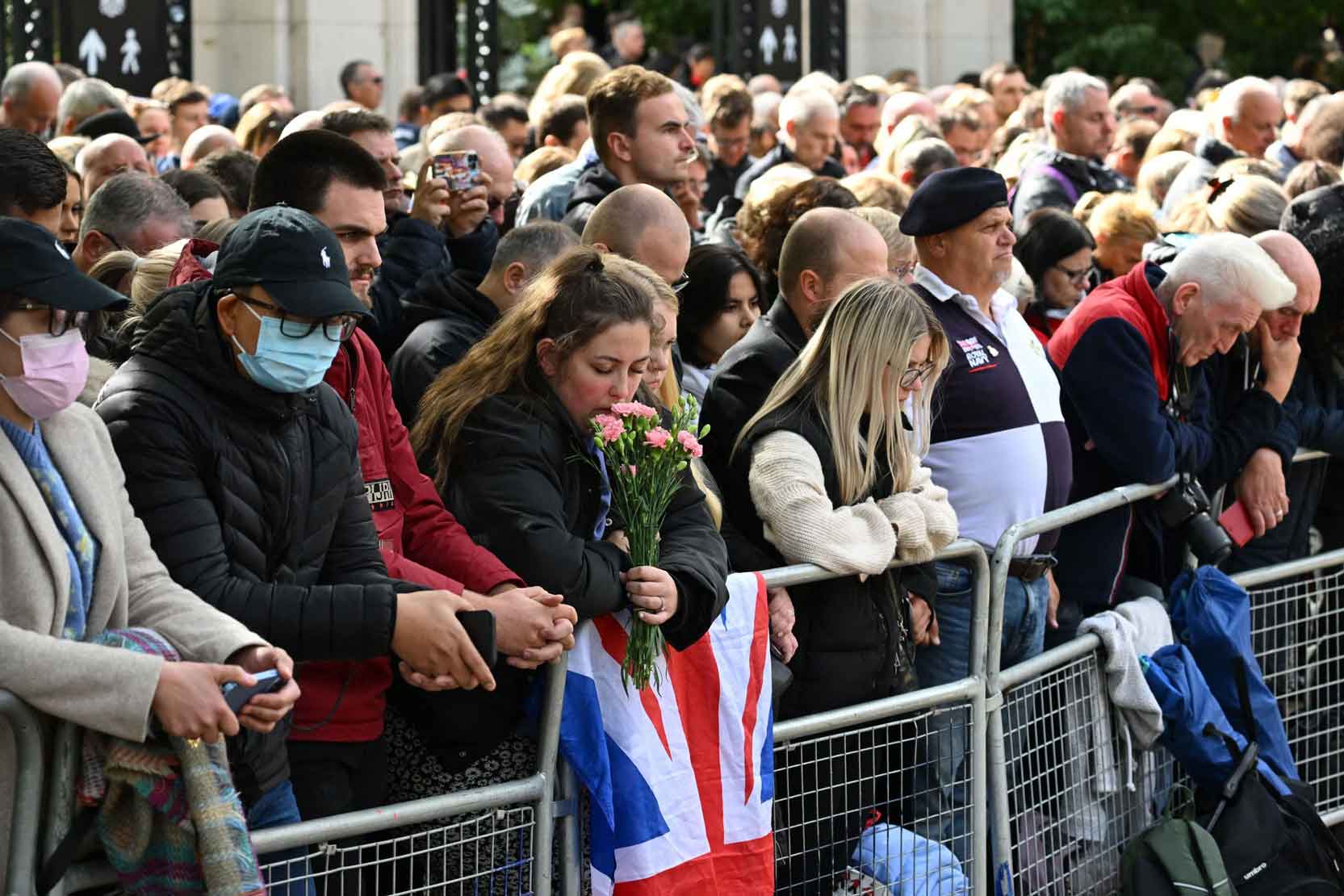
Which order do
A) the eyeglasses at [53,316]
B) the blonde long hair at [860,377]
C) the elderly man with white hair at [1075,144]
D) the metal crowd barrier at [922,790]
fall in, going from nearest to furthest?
1. the eyeglasses at [53,316]
2. the metal crowd barrier at [922,790]
3. the blonde long hair at [860,377]
4. the elderly man with white hair at [1075,144]

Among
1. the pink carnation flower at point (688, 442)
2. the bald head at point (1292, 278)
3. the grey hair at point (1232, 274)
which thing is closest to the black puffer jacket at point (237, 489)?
the pink carnation flower at point (688, 442)

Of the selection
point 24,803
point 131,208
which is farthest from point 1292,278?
point 24,803

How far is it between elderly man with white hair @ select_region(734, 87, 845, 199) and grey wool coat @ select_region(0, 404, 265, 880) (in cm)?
728

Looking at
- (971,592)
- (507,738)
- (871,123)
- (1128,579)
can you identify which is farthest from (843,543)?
(871,123)

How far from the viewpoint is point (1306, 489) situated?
290 inches

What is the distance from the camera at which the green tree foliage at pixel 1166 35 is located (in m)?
27.9

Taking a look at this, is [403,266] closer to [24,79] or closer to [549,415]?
[549,415]

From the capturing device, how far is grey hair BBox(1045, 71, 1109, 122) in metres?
11.1

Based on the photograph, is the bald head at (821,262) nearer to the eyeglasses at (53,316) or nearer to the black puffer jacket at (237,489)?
the black puffer jacket at (237,489)

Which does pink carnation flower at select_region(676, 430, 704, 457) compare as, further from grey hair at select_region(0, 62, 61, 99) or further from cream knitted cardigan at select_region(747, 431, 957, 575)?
grey hair at select_region(0, 62, 61, 99)

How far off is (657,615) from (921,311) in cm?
Result: 133

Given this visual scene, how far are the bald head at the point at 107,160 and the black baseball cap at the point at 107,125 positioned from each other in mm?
1504

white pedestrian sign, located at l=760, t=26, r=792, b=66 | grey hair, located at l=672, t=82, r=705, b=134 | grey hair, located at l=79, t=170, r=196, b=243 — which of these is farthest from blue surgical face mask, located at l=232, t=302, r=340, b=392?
white pedestrian sign, located at l=760, t=26, r=792, b=66

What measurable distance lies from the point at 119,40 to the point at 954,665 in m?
10.9
